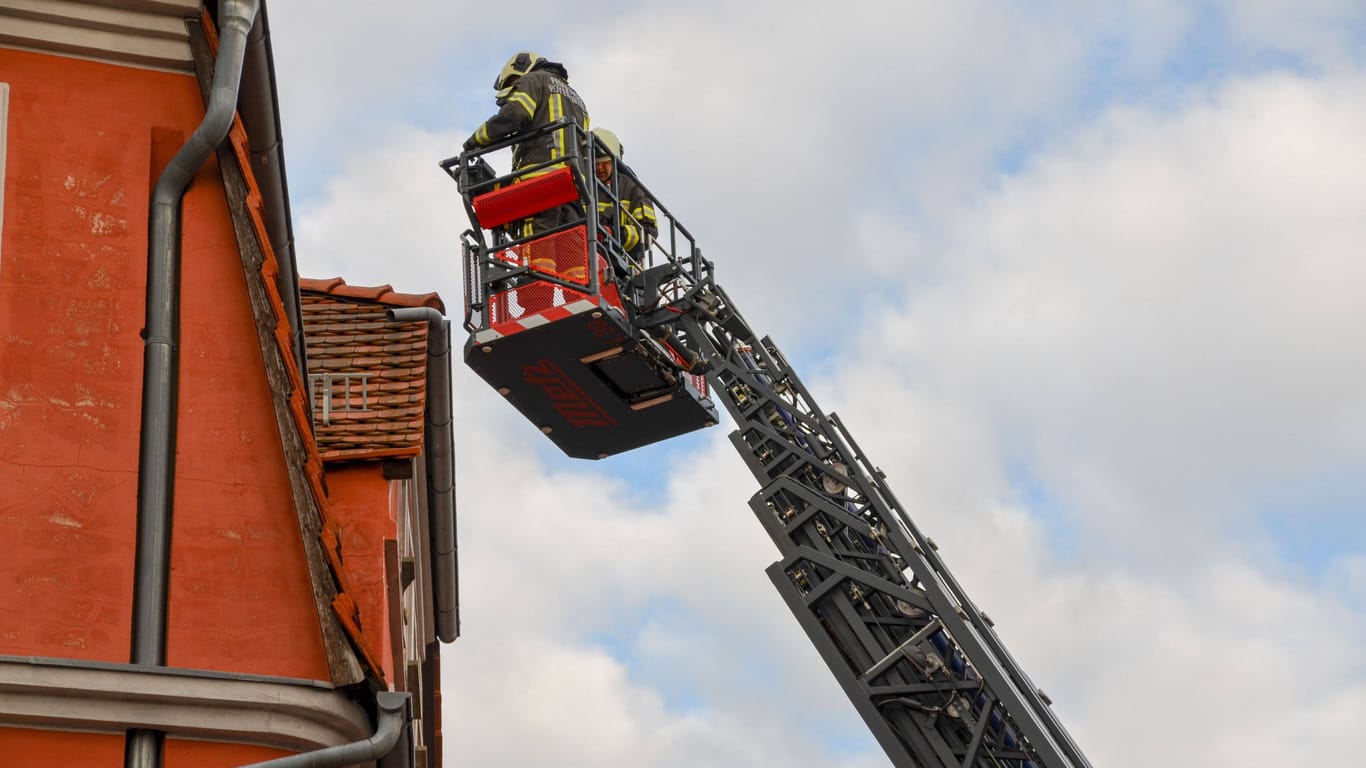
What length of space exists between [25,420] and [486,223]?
28.5 ft

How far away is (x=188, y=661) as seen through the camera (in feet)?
23.5

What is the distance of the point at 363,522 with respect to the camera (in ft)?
33.6

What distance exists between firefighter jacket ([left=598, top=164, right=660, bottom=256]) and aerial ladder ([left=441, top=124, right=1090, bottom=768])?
43 mm

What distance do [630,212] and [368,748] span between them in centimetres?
1050

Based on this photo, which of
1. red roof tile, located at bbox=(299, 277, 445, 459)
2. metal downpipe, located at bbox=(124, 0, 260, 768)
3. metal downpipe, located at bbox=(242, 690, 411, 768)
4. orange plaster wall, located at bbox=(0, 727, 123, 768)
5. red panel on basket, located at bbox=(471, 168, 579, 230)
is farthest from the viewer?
red panel on basket, located at bbox=(471, 168, 579, 230)

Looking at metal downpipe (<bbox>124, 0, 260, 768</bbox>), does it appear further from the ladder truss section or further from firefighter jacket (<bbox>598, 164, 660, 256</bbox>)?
firefighter jacket (<bbox>598, 164, 660, 256</bbox>)

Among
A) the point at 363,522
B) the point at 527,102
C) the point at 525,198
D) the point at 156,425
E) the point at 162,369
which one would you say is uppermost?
the point at 527,102

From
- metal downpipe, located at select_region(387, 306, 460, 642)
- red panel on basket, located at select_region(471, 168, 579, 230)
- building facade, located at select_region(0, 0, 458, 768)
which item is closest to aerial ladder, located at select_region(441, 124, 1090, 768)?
red panel on basket, located at select_region(471, 168, 579, 230)

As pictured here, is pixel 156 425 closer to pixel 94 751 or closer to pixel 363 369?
pixel 94 751

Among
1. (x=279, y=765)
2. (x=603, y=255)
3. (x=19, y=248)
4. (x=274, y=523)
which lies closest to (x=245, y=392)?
(x=274, y=523)

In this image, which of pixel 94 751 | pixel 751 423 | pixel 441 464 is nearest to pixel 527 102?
pixel 751 423

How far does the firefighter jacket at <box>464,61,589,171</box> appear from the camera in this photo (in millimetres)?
16188

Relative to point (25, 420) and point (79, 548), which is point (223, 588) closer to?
point (79, 548)

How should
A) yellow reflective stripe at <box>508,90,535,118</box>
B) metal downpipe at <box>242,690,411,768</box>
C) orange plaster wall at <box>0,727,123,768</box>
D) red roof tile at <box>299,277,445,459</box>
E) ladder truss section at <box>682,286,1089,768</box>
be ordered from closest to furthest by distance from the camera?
orange plaster wall at <box>0,727,123,768</box>, metal downpipe at <box>242,690,411,768</box>, red roof tile at <box>299,277,445,459</box>, ladder truss section at <box>682,286,1089,768</box>, yellow reflective stripe at <box>508,90,535,118</box>
